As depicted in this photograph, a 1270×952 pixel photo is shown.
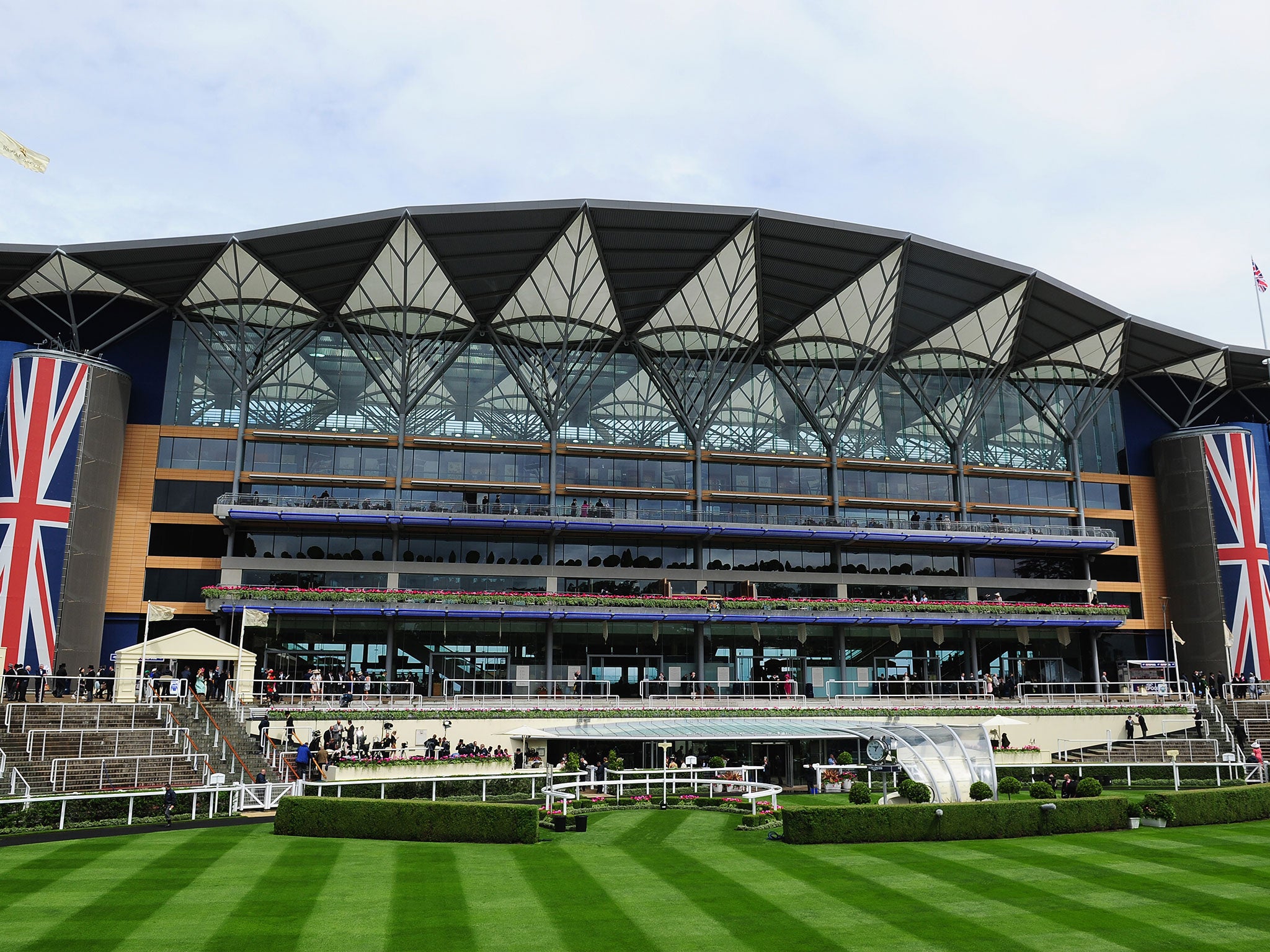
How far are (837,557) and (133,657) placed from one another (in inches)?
1747

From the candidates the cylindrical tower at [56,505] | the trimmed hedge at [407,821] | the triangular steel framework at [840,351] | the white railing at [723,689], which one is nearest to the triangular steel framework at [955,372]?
the triangular steel framework at [840,351]

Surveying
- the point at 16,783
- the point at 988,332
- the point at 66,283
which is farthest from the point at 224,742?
the point at 988,332

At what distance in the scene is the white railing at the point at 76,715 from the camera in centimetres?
3559

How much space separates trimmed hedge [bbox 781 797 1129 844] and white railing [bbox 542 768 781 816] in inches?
184

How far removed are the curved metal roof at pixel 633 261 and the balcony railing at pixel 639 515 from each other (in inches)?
461

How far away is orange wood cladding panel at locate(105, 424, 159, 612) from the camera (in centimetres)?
6103

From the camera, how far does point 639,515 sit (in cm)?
6806

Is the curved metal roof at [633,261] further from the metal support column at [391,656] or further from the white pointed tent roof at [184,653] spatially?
the white pointed tent roof at [184,653]

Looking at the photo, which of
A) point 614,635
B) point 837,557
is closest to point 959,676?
point 837,557

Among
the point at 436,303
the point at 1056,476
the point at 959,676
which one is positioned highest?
the point at 436,303

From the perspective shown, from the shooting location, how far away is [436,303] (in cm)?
6291

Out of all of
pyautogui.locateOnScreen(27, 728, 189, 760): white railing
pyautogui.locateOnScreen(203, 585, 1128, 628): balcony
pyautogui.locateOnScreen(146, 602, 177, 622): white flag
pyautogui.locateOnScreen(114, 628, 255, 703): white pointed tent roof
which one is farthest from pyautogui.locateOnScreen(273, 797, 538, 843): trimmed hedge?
pyautogui.locateOnScreen(203, 585, 1128, 628): balcony

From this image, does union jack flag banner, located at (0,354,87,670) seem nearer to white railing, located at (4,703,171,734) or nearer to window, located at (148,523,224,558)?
window, located at (148,523,224,558)

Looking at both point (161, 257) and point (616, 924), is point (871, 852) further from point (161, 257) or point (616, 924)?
point (161, 257)
